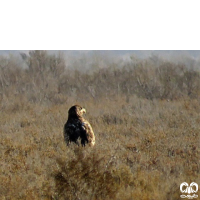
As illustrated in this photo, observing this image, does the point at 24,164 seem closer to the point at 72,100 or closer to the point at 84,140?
the point at 84,140

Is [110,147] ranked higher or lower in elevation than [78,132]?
lower

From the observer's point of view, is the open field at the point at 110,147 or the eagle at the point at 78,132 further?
the eagle at the point at 78,132

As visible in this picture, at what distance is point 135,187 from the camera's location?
5.28 metres

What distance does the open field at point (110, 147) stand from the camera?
500cm

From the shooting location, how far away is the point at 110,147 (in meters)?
8.09

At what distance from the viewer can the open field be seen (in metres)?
5.00

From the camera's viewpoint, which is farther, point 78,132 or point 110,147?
point 110,147

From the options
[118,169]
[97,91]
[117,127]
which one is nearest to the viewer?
[118,169]

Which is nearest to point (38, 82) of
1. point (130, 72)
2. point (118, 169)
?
point (130, 72)

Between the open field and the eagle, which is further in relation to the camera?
the eagle
